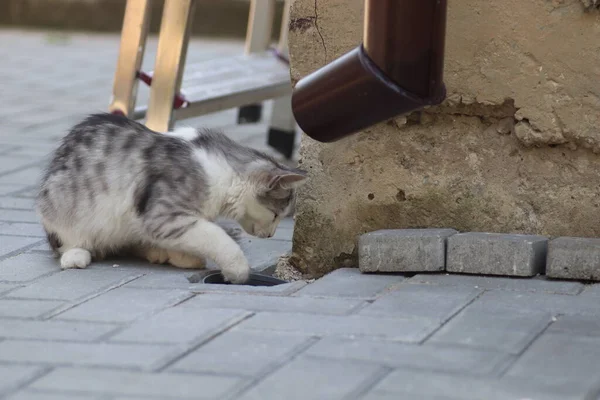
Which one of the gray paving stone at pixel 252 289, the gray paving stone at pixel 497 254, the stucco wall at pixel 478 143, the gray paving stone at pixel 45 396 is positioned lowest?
the gray paving stone at pixel 45 396

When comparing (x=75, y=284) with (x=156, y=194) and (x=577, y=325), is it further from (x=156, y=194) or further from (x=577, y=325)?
(x=577, y=325)

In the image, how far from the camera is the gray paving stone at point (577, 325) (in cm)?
290

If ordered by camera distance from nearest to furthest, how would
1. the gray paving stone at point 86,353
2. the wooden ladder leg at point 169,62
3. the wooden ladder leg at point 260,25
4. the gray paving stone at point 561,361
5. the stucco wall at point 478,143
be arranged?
the gray paving stone at point 561,361, the gray paving stone at point 86,353, the stucco wall at point 478,143, the wooden ladder leg at point 169,62, the wooden ladder leg at point 260,25

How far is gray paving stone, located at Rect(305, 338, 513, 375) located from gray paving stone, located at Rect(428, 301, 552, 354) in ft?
0.20

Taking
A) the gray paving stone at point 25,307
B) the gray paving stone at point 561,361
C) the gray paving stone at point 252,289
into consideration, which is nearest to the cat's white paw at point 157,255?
the gray paving stone at point 252,289

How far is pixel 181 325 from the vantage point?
3004 mm

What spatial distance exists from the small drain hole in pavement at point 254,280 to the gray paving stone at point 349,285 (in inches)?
9.6

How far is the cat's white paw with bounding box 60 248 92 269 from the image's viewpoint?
373 centimetres

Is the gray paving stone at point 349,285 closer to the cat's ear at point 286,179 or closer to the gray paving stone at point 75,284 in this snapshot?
the cat's ear at point 286,179

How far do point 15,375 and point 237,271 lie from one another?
3.79 feet

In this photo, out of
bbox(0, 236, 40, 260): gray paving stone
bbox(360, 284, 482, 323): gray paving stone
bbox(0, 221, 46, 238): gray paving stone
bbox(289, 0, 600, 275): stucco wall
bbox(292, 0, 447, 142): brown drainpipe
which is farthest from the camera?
bbox(0, 221, 46, 238): gray paving stone

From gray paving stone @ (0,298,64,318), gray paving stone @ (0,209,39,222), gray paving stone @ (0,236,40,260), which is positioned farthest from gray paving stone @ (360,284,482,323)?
gray paving stone @ (0,209,39,222)

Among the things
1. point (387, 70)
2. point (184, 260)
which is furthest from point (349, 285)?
point (387, 70)

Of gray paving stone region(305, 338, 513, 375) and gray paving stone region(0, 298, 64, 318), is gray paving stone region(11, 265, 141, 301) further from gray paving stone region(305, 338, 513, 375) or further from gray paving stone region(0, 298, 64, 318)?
gray paving stone region(305, 338, 513, 375)
